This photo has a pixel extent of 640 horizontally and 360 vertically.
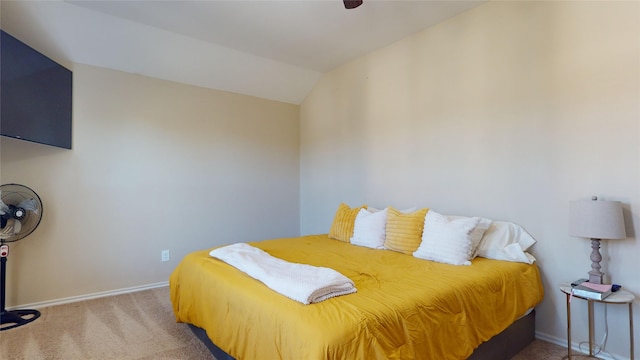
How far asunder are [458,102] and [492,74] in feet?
1.11

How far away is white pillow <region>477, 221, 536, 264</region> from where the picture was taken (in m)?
2.31

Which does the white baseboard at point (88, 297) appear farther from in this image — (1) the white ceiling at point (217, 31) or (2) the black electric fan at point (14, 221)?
(1) the white ceiling at point (217, 31)

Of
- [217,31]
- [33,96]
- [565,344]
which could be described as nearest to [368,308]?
[565,344]

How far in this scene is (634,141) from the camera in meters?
1.96

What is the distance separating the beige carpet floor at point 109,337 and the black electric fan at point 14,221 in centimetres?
16

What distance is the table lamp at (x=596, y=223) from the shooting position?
6.11 ft

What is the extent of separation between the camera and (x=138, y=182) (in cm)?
347

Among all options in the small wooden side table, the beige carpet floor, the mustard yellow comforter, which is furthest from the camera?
the beige carpet floor

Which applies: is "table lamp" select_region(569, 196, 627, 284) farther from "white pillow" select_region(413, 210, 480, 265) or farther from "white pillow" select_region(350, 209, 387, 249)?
"white pillow" select_region(350, 209, 387, 249)

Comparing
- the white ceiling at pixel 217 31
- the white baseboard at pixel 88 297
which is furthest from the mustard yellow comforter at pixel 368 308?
the white ceiling at pixel 217 31

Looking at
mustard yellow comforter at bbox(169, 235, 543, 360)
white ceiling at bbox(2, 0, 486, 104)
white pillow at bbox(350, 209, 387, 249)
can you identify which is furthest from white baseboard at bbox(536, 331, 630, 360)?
white ceiling at bbox(2, 0, 486, 104)

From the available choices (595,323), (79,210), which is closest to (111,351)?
(79,210)

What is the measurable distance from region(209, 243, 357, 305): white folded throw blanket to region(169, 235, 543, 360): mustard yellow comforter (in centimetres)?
4

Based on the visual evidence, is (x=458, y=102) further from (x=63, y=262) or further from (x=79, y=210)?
(x=63, y=262)
